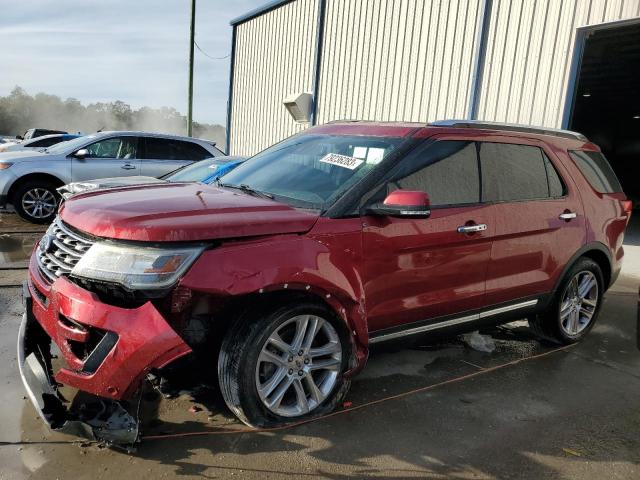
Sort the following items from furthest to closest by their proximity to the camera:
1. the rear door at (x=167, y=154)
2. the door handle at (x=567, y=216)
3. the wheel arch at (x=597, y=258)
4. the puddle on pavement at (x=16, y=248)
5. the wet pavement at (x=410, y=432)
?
the rear door at (x=167, y=154) < the puddle on pavement at (x=16, y=248) < the wheel arch at (x=597, y=258) < the door handle at (x=567, y=216) < the wet pavement at (x=410, y=432)

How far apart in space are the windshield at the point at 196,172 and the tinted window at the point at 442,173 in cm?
446

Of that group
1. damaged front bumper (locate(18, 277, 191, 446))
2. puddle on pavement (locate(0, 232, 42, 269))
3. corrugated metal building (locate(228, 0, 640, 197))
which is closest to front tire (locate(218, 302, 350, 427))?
damaged front bumper (locate(18, 277, 191, 446))

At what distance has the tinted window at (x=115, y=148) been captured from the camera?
30.5 feet

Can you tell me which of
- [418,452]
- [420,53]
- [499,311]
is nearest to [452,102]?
[420,53]

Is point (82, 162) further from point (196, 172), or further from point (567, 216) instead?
point (567, 216)

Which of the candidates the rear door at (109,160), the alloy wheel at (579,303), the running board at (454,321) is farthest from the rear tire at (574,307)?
the rear door at (109,160)

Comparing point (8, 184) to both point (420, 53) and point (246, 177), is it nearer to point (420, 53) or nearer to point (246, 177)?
point (246, 177)

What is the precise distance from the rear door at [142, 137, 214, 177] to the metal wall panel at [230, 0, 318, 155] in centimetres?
449

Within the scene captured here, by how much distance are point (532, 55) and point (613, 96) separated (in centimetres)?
1284

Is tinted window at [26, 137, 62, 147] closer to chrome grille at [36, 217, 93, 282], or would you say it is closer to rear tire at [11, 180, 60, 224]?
rear tire at [11, 180, 60, 224]

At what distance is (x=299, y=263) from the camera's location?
8.84ft

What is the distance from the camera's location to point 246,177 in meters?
3.72

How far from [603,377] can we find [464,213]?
73.4 inches

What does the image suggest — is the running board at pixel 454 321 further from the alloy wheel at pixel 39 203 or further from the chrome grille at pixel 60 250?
the alloy wheel at pixel 39 203
